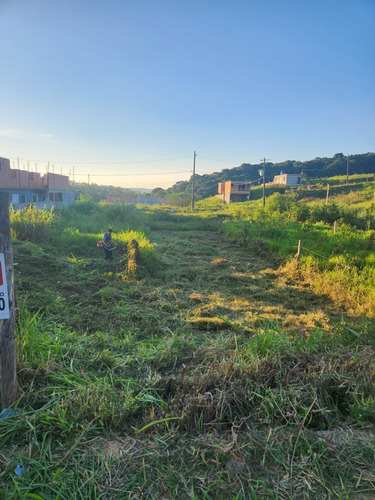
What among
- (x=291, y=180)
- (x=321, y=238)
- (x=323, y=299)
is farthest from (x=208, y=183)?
(x=323, y=299)

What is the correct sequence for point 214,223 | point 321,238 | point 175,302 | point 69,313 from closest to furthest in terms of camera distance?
point 69,313, point 175,302, point 321,238, point 214,223

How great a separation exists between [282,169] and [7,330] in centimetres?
7826

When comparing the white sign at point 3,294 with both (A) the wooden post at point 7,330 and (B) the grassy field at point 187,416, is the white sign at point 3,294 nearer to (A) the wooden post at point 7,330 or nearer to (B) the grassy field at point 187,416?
(A) the wooden post at point 7,330

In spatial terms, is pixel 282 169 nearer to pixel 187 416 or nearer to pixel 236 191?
pixel 236 191

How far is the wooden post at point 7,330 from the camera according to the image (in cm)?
200

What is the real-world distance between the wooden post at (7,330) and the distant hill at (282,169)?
180 ft

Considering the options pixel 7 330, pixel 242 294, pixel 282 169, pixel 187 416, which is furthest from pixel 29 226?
pixel 282 169

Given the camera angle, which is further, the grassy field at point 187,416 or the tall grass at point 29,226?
the tall grass at point 29,226

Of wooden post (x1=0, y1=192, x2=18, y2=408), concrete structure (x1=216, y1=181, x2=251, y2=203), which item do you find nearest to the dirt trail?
wooden post (x1=0, y1=192, x2=18, y2=408)

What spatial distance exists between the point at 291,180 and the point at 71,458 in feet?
176

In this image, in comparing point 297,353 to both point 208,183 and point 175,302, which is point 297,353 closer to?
point 175,302

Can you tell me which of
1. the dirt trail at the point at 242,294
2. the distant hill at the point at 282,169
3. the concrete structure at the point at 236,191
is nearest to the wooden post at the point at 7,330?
the dirt trail at the point at 242,294

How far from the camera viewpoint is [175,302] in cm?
545

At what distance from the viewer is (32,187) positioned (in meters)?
19.9
